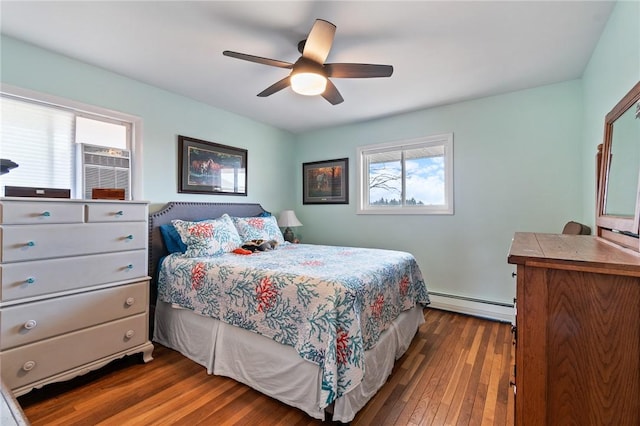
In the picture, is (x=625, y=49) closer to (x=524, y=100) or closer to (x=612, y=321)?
(x=524, y=100)

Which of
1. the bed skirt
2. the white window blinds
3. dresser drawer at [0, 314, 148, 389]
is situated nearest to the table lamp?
the bed skirt

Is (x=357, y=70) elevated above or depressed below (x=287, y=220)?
above

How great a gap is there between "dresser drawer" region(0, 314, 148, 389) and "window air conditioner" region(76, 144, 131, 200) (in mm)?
1125

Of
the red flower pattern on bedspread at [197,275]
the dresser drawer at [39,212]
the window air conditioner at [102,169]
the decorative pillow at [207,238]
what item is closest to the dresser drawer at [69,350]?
the red flower pattern on bedspread at [197,275]

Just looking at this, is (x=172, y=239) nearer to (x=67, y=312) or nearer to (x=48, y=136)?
(x=67, y=312)

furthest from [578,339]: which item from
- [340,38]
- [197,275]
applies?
[197,275]

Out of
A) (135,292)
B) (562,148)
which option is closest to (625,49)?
(562,148)

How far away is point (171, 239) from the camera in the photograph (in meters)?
2.77

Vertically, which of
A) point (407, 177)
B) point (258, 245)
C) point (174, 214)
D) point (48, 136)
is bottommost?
point (258, 245)

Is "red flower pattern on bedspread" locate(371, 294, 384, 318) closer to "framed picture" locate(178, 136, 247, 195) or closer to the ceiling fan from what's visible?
the ceiling fan

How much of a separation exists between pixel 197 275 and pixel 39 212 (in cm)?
105

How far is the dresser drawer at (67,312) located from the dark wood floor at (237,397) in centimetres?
37

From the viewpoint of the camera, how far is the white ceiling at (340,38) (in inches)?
68.9

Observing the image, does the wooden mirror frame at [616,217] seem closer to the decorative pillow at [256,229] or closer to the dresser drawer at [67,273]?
the decorative pillow at [256,229]
